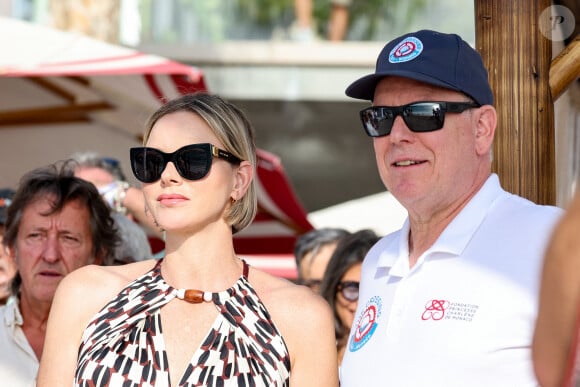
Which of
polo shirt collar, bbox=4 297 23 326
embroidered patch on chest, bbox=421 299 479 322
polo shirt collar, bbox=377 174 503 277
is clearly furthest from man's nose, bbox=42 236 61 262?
embroidered patch on chest, bbox=421 299 479 322

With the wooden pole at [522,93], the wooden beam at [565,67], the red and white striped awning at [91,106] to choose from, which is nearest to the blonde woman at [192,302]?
the wooden pole at [522,93]

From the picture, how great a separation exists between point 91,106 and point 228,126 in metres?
4.25

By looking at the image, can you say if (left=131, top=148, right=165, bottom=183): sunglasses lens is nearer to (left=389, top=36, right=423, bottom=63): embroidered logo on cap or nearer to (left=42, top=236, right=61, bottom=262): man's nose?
(left=389, top=36, right=423, bottom=63): embroidered logo on cap

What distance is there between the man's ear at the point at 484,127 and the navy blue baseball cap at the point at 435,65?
0.02 m

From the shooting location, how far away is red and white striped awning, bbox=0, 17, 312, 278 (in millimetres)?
5914

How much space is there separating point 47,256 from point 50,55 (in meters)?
2.37

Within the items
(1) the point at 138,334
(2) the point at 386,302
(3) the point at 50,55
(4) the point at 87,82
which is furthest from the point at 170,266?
(4) the point at 87,82

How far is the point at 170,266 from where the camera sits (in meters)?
3.00

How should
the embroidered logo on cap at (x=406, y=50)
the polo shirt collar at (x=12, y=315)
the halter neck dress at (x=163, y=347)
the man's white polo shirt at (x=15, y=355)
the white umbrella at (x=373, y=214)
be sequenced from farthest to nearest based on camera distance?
1. the white umbrella at (x=373, y=214)
2. the polo shirt collar at (x=12, y=315)
3. the man's white polo shirt at (x=15, y=355)
4. the embroidered logo on cap at (x=406, y=50)
5. the halter neck dress at (x=163, y=347)

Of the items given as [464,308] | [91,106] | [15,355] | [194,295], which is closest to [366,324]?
[464,308]

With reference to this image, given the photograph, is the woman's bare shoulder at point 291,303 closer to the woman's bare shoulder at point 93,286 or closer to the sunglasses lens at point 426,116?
the woman's bare shoulder at point 93,286

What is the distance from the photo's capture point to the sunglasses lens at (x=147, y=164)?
2.93m

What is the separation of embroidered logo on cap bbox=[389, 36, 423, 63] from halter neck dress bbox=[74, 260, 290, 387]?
773 millimetres

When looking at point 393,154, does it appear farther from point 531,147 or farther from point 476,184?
point 531,147
